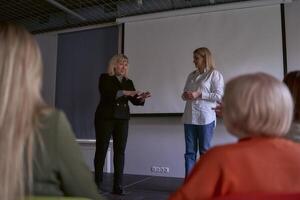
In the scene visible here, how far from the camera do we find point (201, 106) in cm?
287

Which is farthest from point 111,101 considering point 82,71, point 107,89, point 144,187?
point 82,71

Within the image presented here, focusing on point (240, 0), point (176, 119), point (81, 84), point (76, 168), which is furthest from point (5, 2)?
point (76, 168)

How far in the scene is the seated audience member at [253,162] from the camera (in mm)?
800

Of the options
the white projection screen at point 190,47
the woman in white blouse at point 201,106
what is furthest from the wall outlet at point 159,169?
the woman in white blouse at point 201,106

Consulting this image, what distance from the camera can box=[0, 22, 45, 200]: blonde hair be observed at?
2.47 feet

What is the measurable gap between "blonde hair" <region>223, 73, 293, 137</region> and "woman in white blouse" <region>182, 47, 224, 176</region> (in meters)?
1.86

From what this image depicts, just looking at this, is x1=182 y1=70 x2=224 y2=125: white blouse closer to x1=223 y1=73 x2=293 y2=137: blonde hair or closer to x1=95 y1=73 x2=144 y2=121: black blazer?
x1=95 y1=73 x2=144 y2=121: black blazer

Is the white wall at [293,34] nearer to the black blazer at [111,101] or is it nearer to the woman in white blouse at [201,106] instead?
the woman in white blouse at [201,106]

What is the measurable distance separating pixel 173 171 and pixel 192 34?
1922 millimetres

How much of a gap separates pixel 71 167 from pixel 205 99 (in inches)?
85.8

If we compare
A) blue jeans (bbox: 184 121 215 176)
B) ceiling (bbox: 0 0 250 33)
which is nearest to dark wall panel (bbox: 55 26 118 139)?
ceiling (bbox: 0 0 250 33)

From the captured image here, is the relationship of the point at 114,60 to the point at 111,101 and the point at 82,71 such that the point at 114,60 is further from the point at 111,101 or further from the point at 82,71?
the point at 82,71

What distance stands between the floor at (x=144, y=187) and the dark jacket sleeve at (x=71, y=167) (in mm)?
2143

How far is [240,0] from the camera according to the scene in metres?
4.11
